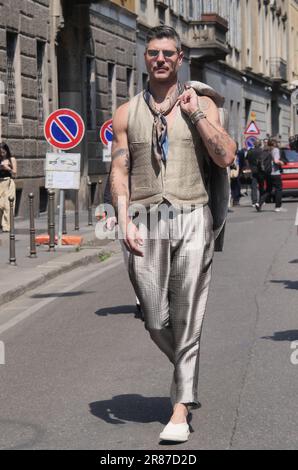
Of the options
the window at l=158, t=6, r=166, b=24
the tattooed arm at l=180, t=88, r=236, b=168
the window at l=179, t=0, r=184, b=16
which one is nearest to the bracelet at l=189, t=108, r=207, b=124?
the tattooed arm at l=180, t=88, r=236, b=168

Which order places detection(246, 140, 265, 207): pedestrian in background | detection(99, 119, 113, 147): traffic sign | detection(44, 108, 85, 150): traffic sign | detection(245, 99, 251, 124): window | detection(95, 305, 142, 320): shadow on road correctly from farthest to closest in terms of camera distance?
detection(245, 99, 251, 124): window, detection(246, 140, 265, 207): pedestrian in background, detection(99, 119, 113, 147): traffic sign, detection(44, 108, 85, 150): traffic sign, detection(95, 305, 142, 320): shadow on road

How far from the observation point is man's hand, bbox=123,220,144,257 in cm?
628

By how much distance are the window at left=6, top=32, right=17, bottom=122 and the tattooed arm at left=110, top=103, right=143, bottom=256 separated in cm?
2007

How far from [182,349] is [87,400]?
1275 mm

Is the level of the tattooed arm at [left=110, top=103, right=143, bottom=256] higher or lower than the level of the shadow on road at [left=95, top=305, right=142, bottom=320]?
higher

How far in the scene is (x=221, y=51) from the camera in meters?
47.8

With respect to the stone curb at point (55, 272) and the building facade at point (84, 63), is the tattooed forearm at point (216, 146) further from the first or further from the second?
the building facade at point (84, 63)

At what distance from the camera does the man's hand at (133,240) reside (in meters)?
6.28

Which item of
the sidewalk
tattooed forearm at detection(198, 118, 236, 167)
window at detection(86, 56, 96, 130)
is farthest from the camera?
window at detection(86, 56, 96, 130)

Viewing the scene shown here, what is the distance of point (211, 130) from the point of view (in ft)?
20.3

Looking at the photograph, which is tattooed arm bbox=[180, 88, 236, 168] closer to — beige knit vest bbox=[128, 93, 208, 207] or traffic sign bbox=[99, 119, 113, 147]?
beige knit vest bbox=[128, 93, 208, 207]

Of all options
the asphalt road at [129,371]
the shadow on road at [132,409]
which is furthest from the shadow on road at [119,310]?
the shadow on road at [132,409]

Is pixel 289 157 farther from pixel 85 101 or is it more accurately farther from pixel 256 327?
pixel 256 327

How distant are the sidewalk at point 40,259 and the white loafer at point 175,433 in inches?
268
